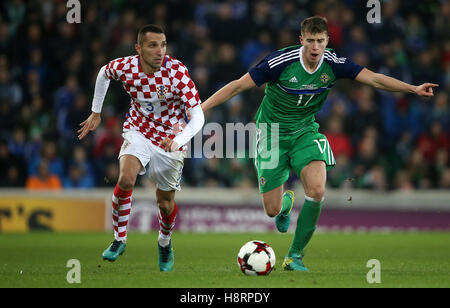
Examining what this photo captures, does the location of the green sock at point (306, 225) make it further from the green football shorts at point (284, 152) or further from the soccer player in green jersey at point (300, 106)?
the green football shorts at point (284, 152)

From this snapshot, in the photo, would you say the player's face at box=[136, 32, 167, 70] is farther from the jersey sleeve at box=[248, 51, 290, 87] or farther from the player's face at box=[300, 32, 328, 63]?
the player's face at box=[300, 32, 328, 63]

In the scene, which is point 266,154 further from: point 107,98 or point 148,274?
point 107,98

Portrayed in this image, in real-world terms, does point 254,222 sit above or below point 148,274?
above

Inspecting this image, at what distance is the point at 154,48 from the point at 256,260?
7.20ft

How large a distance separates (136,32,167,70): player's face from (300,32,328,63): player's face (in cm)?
135

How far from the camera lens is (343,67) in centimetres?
806

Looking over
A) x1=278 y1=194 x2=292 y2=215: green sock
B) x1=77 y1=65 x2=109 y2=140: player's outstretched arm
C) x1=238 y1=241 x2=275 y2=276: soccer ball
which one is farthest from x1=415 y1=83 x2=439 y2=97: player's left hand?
x1=77 y1=65 x2=109 y2=140: player's outstretched arm

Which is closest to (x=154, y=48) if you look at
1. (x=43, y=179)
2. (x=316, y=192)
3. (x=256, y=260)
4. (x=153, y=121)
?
(x=153, y=121)

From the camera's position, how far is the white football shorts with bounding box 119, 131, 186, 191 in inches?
316

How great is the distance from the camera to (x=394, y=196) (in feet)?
49.6

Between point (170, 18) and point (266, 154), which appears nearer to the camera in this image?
point (266, 154)
